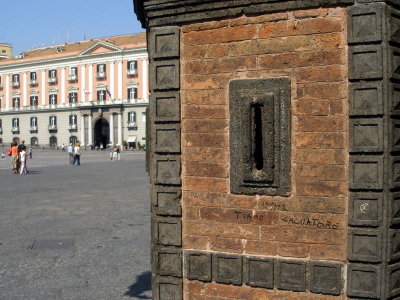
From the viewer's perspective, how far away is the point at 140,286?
20.2 ft

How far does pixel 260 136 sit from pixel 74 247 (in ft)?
17.2

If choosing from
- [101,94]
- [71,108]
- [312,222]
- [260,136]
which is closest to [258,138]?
[260,136]

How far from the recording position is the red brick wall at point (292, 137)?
3.35 metres

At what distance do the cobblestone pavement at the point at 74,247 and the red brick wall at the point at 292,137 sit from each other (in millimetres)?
2463

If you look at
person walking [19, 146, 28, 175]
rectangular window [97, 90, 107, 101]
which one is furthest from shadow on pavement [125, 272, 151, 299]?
rectangular window [97, 90, 107, 101]

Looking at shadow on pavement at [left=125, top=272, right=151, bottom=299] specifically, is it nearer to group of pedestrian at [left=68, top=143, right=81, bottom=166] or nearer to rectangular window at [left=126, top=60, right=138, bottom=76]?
group of pedestrian at [left=68, top=143, right=81, bottom=166]

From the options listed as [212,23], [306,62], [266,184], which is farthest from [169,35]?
[266,184]

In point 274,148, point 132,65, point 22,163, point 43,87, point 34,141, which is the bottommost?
point 22,163

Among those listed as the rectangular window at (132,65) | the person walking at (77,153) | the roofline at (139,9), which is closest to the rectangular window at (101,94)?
the rectangular window at (132,65)

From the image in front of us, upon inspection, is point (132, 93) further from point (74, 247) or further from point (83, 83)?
point (74, 247)

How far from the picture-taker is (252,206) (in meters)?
3.59

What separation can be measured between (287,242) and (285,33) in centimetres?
134

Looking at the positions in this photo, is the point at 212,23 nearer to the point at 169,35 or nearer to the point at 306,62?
the point at 169,35

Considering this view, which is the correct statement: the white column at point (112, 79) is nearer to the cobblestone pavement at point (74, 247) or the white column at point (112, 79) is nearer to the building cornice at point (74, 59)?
the building cornice at point (74, 59)
